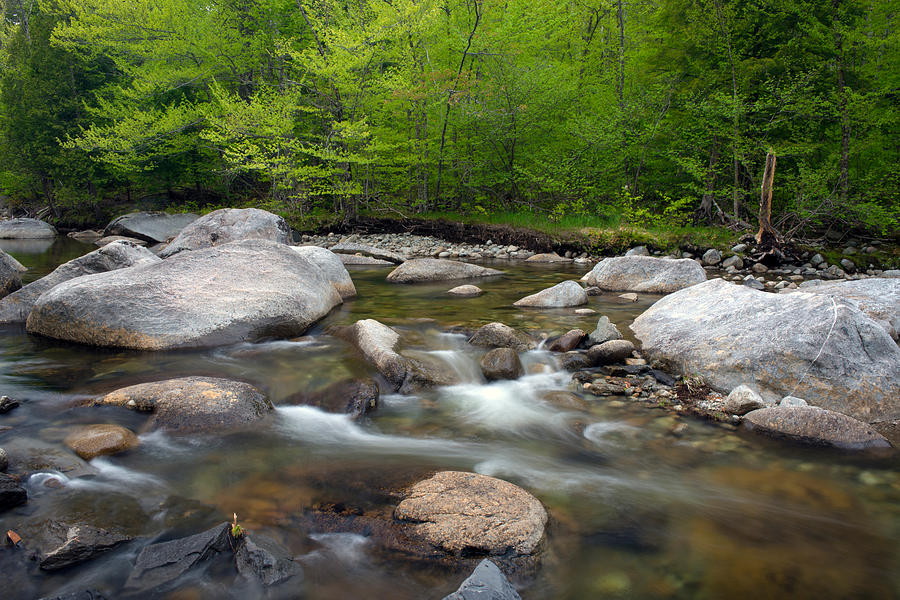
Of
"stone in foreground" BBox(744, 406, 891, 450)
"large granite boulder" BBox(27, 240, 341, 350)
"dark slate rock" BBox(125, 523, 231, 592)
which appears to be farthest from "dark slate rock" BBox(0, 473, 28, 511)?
"stone in foreground" BBox(744, 406, 891, 450)

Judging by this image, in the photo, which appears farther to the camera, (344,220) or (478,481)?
(344,220)

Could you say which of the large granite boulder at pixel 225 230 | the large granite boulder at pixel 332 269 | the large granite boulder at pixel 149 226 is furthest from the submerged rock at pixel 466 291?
the large granite boulder at pixel 149 226

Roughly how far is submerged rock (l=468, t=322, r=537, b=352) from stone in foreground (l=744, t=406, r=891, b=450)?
2.57 m

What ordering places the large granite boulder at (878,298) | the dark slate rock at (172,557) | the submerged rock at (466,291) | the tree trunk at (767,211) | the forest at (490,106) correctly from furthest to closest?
1. the forest at (490,106)
2. the tree trunk at (767,211)
3. the submerged rock at (466,291)
4. the large granite boulder at (878,298)
5. the dark slate rock at (172,557)

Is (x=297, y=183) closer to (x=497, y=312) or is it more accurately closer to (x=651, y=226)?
(x=651, y=226)

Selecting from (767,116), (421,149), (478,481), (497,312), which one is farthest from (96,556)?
(421,149)

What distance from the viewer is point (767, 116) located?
13070mm

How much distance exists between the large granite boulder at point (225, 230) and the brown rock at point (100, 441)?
672 cm

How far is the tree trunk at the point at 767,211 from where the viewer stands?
390 inches

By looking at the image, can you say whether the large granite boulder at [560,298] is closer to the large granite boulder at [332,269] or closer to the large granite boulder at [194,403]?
the large granite boulder at [332,269]

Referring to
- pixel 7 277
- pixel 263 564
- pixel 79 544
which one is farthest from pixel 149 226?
pixel 263 564

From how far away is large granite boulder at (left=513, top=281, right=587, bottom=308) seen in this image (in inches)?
316

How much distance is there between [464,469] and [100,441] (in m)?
2.56

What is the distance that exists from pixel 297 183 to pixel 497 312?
48.3 feet
